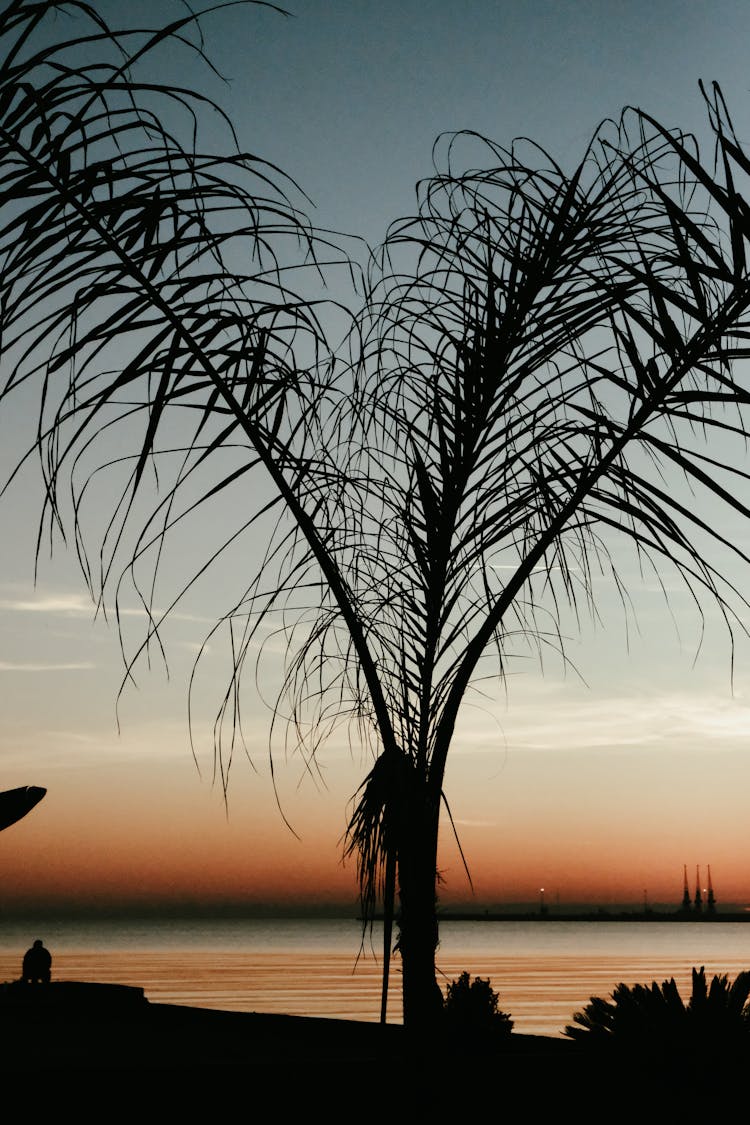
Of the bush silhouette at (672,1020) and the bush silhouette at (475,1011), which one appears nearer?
Answer: the bush silhouette at (672,1020)

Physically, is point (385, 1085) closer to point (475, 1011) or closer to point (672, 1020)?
point (672, 1020)

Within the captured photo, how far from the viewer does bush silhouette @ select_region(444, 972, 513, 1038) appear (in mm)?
5266

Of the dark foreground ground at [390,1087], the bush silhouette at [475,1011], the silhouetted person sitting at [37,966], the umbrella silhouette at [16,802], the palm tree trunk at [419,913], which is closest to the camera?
the umbrella silhouette at [16,802]

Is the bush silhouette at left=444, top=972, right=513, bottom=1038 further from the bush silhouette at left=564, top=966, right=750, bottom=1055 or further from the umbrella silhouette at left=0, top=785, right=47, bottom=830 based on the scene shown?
the umbrella silhouette at left=0, top=785, right=47, bottom=830

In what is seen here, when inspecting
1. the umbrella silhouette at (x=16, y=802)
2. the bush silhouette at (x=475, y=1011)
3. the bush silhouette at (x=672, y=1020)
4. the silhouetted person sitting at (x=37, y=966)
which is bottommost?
the silhouetted person sitting at (x=37, y=966)

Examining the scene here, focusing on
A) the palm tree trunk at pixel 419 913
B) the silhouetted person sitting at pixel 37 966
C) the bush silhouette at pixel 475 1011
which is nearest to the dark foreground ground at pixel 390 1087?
the palm tree trunk at pixel 419 913

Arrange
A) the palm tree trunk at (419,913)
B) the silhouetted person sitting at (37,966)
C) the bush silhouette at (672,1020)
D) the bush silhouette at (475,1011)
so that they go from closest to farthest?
the palm tree trunk at (419,913) < the bush silhouette at (672,1020) < the bush silhouette at (475,1011) < the silhouetted person sitting at (37,966)

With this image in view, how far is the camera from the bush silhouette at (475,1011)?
17.3 ft

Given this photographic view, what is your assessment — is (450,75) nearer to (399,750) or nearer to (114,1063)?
(399,750)

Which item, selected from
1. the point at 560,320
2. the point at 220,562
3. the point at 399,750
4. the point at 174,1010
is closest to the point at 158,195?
the point at 220,562

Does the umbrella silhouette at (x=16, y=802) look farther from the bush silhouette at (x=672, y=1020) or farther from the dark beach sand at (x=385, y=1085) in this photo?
the bush silhouette at (x=672, y=1020)

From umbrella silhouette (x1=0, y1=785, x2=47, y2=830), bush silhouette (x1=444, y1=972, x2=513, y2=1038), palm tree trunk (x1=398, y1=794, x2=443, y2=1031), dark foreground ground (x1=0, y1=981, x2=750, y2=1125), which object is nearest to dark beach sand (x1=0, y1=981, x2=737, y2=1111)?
dark foreground ground (x1=0, y1=981, x2=750, y2=1125)

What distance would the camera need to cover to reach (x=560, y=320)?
3.29 meters

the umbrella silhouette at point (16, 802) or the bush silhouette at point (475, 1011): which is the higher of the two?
the umbrella silhouette at point (16, 802)
